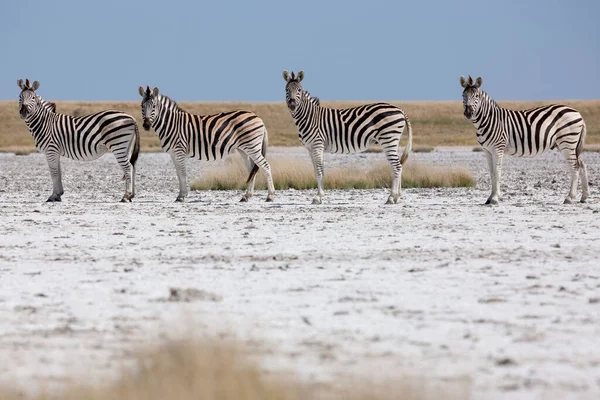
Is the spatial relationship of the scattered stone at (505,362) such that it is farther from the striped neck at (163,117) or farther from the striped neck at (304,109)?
the striped neck at (163,117)

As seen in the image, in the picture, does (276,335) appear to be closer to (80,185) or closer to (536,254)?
(536,254)

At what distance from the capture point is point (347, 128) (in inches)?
688

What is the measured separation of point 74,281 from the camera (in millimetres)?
8336

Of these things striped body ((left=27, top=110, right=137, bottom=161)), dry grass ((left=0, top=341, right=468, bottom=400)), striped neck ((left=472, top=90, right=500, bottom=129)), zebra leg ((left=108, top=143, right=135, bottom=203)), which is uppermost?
striped neck ((left=472, top=90, right=500, bottom=129))

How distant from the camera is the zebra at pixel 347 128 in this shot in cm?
1741

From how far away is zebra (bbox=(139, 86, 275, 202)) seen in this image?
58.7ft

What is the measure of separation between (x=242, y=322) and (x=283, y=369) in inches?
52.4

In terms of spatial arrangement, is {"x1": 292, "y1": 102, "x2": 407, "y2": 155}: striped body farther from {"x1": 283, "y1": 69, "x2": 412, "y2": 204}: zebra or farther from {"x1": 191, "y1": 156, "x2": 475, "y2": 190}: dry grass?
{"x1": 191, "y1": 156, "x2": 475, "y2": 190}: dry grass

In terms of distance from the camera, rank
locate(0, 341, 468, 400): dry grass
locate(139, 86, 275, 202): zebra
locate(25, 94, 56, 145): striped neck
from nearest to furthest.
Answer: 1. locate(0, 341, 468, 400): dry grass
2. locate(139, 86, 275, 202): zebra
3. locate(25, 94, 56, 145): striped neck

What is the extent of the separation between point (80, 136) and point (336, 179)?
6.00m

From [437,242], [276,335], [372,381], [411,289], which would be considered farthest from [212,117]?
[372,381]

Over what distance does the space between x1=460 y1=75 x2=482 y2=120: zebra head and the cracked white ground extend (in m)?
1.81

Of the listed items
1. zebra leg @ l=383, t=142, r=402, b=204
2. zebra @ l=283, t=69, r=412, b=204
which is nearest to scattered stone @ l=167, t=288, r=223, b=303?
zebra leg @ l=383, t=142, r=402, b=204

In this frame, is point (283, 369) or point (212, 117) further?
point (212, 117)
